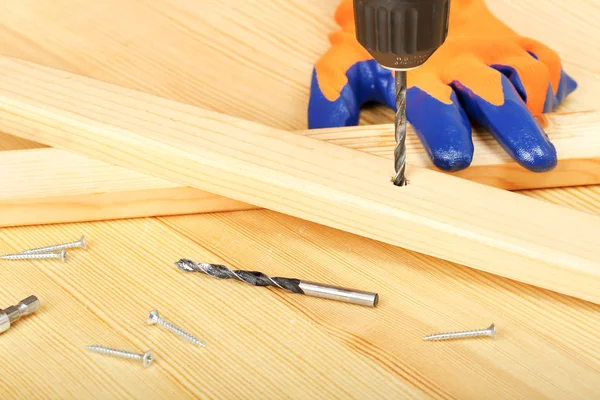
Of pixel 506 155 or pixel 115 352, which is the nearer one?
pixel 115 352

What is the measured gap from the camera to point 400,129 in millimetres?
1227

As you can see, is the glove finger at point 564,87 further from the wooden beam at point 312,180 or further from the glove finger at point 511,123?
the wooden beam at point 312,180

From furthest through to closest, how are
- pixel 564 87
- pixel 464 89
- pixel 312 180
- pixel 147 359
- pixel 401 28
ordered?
pixel 564 87 → pixel 464 89 → pixel 312 180 → pixel 147 359 → pixel 401 28

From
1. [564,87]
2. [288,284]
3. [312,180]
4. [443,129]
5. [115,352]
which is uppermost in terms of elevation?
[564,87]

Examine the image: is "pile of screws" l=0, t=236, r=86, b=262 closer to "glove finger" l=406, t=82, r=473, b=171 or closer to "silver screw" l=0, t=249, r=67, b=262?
"silver screw" l=0, t=249, r=67, b=262

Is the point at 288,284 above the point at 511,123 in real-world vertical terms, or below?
below

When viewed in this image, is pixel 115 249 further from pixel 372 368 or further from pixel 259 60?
pixel 259 60

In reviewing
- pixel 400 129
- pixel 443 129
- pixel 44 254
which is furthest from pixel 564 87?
pixel 44 254

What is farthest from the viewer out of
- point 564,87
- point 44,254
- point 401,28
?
point 564,87

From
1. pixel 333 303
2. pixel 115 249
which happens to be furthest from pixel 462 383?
pixel 115 249

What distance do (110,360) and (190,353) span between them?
120mm

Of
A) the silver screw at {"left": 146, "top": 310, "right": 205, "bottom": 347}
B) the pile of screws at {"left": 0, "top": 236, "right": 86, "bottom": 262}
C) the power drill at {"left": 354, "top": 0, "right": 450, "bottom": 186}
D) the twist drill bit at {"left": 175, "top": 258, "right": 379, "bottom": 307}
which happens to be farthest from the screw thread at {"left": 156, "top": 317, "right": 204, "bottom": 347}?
the power drill at {"left": 354, "top": 0, "right": 450, "bottom": 186}

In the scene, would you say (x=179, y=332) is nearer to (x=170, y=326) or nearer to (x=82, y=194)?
(x=170, y=326)

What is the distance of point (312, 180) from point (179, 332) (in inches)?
12.7
